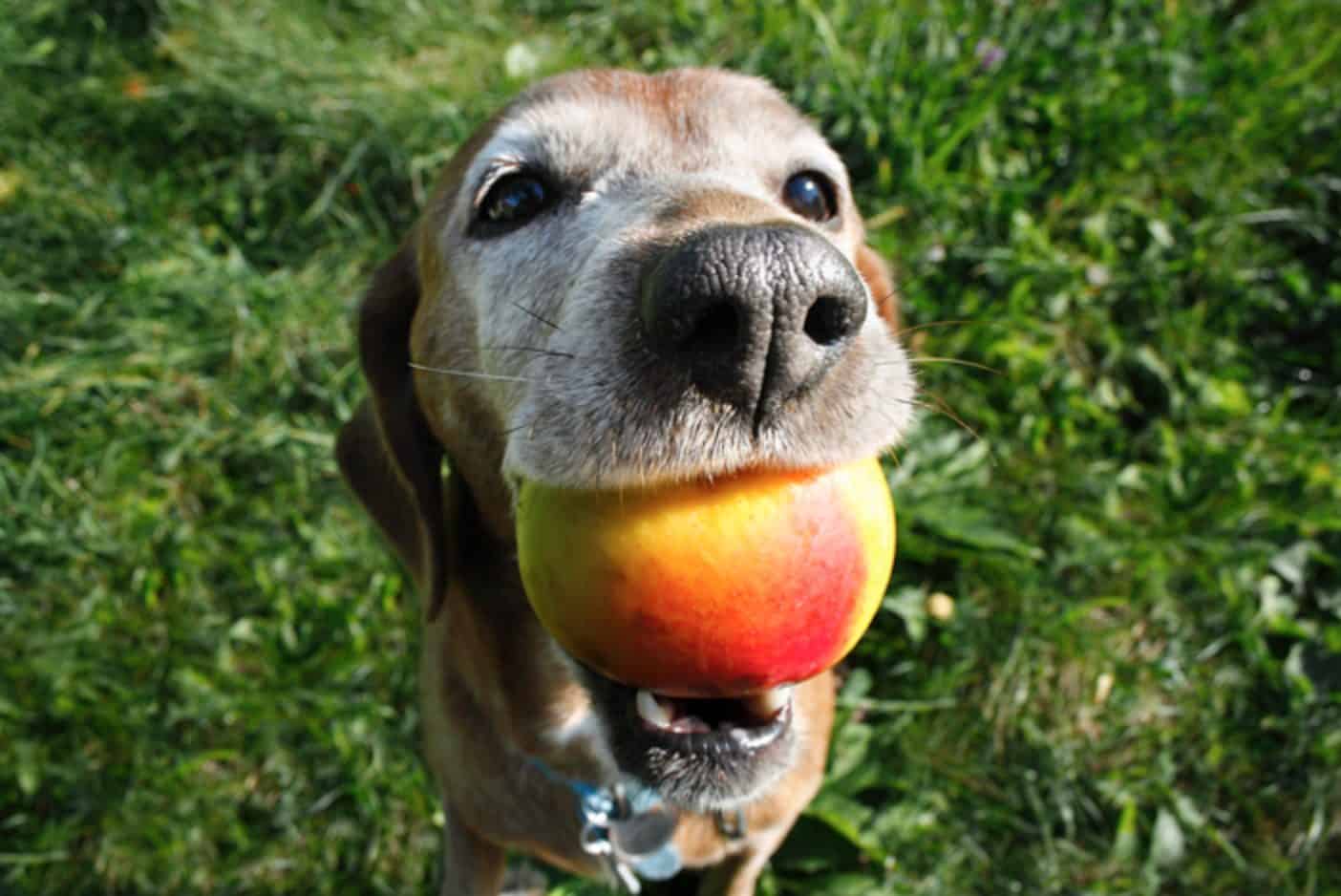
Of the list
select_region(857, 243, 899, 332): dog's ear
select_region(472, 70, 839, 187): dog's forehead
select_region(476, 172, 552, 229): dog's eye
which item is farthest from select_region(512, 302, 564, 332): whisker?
select_region(857, 243, 899, 332): dog's ear

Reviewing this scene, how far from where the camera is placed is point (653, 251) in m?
1.82

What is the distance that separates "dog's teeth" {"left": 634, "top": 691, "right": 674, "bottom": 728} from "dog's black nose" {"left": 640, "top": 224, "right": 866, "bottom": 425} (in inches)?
27.6

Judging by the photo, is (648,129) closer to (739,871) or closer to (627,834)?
(627,834)

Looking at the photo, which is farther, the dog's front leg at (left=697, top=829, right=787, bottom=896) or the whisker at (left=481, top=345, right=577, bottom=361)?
the dog's front leg at (left=697, top=829, right=787, bottom=896)

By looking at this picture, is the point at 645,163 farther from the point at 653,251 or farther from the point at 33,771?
the point at 33,771

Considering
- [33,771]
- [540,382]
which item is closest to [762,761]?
[540,382]

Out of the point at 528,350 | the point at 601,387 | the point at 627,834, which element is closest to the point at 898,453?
the point at 627,834

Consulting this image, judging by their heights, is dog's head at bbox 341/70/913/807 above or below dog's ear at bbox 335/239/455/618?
above

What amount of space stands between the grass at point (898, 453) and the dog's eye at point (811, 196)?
1107 millimetres

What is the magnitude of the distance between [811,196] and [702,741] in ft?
4.57

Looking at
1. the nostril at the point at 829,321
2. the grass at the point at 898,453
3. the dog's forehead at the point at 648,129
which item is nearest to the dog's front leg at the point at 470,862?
the grass at the point at 898,453

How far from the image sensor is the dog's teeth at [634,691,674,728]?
2068mm

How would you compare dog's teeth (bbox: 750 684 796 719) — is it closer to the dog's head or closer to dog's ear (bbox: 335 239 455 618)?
the dog's head

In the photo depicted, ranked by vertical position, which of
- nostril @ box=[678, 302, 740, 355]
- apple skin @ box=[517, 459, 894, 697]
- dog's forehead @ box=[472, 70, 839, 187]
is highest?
nostril @ box=[678, 302, 740, 355]
